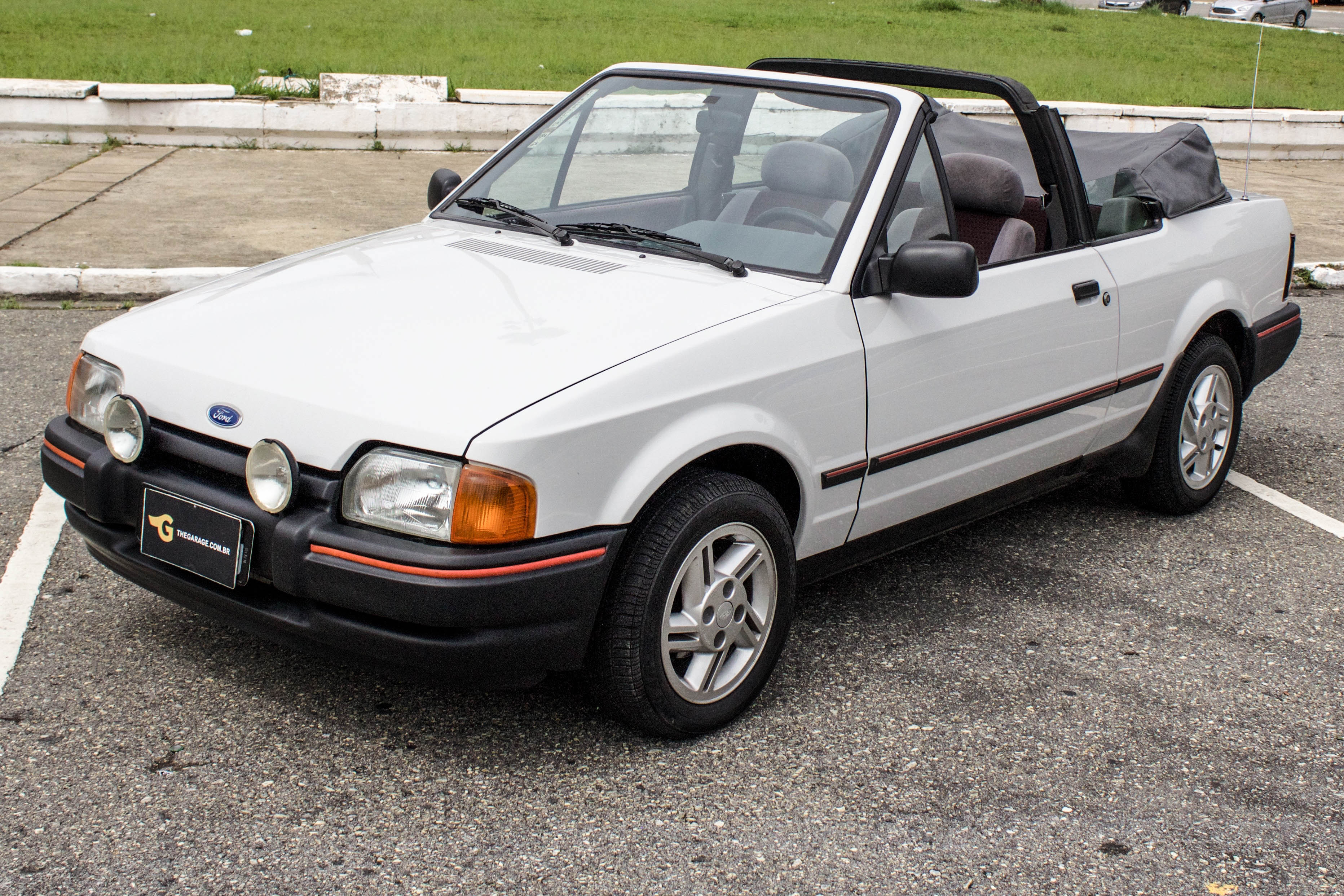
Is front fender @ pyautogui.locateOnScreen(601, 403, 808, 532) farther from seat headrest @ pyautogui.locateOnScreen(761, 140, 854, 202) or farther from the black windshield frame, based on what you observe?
seat headrest @ pyautogui.locateOnScreen(761, 140, 854, 202)

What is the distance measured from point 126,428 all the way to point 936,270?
1.93m

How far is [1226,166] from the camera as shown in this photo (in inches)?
524

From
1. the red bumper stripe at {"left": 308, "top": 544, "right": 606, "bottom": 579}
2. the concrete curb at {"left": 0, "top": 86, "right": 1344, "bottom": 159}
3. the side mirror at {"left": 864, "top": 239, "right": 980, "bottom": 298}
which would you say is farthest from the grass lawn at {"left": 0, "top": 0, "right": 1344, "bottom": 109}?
the red bumper stripe at {"left": 308, "top": 544, "right": 606, "bottom": 579}

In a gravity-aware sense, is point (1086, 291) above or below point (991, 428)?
above

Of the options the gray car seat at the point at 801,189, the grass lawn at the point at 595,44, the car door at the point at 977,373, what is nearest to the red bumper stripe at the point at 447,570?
the car door at the point at 977,373

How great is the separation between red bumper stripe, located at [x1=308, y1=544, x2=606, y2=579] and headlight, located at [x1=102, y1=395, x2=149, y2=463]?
0.57m

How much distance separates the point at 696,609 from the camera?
2891 mm

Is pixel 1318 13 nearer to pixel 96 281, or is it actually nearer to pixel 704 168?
pixel 96 281

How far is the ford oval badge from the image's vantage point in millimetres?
2670

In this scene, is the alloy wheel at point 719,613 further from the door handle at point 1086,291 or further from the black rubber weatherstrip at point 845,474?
the door handle at point 1086,291

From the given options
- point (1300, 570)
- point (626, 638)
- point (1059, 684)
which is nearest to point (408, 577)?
point (626, 638)

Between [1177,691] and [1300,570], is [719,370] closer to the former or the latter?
[1177,691]

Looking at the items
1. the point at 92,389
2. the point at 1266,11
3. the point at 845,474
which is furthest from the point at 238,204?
the point at 1266,11

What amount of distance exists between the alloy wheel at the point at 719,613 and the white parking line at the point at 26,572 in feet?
Answer: 4.98
